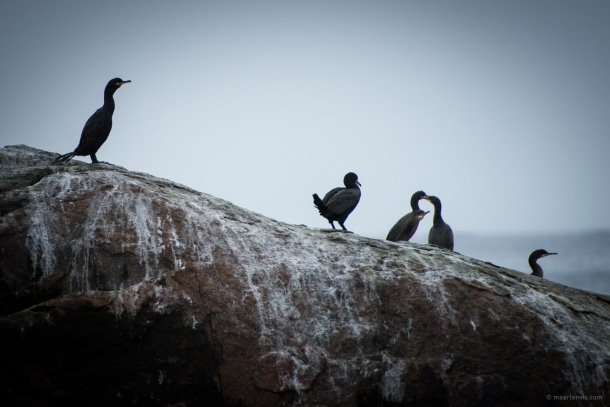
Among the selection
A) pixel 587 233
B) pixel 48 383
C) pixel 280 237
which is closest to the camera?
pixel 48 383

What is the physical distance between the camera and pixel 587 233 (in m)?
114

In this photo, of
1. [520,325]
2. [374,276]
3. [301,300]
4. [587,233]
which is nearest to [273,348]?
[301,300]

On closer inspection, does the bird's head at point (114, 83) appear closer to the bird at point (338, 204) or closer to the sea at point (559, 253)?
the bird at point (338, 204)

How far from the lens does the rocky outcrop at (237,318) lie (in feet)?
30.6

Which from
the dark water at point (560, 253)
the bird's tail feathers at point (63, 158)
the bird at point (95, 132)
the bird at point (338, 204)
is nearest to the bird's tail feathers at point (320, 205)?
the bird at point (338, 204)

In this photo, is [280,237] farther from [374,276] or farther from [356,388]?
[356,388]

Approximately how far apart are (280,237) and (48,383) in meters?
3.87

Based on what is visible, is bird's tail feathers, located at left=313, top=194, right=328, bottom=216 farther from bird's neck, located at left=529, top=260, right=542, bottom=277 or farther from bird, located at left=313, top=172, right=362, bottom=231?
bird's neck, located at left=529, top=260, right=542, bottom=277

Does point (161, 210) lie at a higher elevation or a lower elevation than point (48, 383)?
higher

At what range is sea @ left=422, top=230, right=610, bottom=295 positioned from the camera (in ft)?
281

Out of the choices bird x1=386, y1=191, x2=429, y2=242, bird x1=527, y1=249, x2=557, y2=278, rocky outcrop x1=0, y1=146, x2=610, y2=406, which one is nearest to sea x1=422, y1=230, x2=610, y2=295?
bird x1=527, y1=249, x2=557, y2=278

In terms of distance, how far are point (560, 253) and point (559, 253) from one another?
1178 centimetres

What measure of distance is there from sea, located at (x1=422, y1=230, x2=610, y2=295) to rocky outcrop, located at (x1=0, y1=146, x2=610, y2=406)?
69.4 metres

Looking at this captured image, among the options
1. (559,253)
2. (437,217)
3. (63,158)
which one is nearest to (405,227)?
(437,217)
